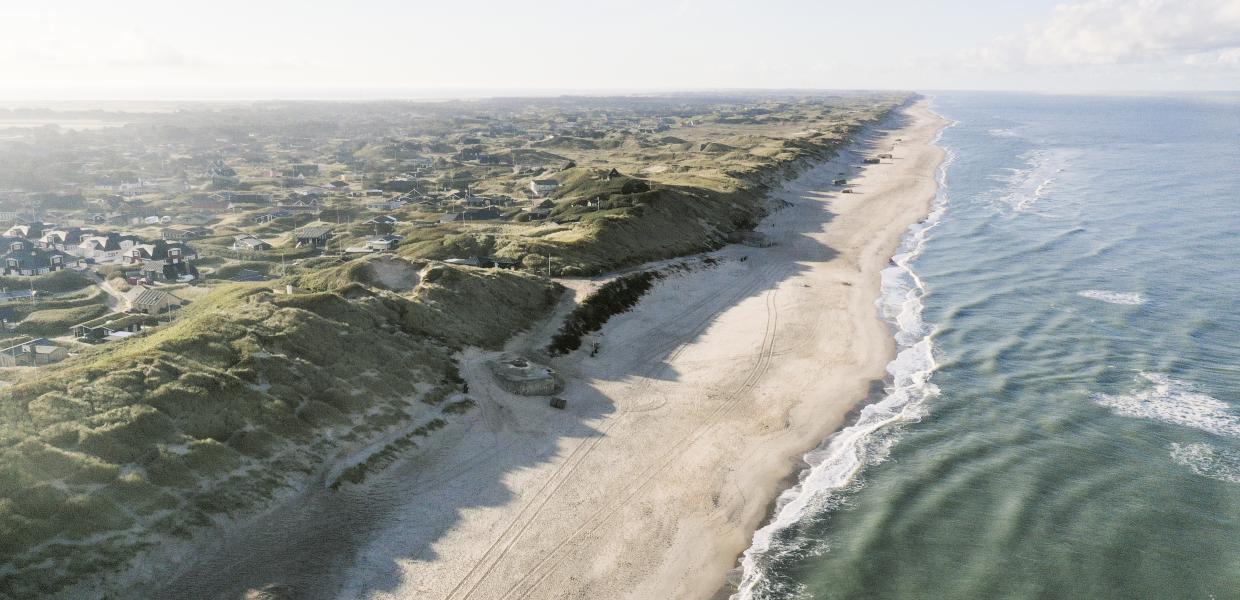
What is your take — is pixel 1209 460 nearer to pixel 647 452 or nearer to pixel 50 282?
pixel 647 452

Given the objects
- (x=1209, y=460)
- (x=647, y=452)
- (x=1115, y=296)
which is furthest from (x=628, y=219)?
(x=1209, y=460)

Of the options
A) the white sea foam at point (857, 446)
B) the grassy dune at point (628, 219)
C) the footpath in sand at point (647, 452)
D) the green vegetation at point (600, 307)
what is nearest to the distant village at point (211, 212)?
the grassy dune at point (628, 219)

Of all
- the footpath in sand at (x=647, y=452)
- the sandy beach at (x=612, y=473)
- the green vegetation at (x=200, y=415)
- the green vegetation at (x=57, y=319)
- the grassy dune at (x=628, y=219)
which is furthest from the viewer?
the grassy dune at (x=628, y=219)

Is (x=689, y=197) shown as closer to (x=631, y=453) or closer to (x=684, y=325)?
(x=684, y=325)

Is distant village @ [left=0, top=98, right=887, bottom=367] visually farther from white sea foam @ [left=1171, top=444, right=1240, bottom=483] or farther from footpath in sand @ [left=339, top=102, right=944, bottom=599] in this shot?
white sea foam @ [left=1171, top=444, right=1240, bottom=483]

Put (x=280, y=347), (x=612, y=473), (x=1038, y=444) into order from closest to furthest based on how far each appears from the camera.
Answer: (x=612, y=473)
(x=1038, y=444)
(x=280, y=347)

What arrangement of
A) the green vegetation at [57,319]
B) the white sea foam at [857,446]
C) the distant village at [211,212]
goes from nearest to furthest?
the white sea foam at [857,446] → the green vegetation at [57,319] → the distant village at [211,212]

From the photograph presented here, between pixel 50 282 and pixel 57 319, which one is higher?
pixel 50 282

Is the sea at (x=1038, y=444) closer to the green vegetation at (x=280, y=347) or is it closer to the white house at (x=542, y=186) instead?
the green vegetation at (x=280, y=347)
